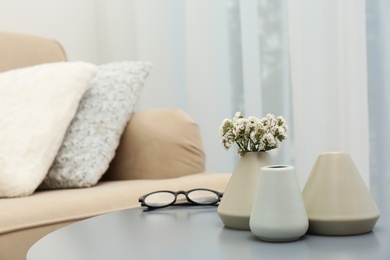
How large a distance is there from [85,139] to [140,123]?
0.17 m

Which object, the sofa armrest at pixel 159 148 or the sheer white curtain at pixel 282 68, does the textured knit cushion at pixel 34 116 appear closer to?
the sofa armrest at pixel 159 148

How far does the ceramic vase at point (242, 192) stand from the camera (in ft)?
2.49

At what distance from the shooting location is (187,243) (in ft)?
2.35

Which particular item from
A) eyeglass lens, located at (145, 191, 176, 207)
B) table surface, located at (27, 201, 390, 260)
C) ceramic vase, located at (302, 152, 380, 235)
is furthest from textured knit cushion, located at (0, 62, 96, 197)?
ceramic vase, located at (302, 152, 380, 235)

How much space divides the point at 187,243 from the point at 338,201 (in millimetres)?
188

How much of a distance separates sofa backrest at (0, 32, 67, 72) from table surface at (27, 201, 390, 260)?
1.02 meters

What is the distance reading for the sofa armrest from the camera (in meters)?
1.60

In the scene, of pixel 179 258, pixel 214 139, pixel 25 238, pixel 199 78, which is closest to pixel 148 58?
pixel 199 78

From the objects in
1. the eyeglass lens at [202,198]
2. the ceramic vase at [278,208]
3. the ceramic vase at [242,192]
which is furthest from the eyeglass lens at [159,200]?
the ceramic vase at [278,208]

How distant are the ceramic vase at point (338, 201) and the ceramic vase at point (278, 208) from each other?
0.10 feet

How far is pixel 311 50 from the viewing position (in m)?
1.79

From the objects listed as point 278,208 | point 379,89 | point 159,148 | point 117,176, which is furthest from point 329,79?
point 278,208

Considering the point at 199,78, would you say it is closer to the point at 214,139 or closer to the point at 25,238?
the point at 214,139

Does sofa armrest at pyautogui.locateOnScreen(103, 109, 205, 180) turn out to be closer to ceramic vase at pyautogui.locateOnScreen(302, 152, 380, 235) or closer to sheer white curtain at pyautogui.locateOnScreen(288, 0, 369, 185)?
sheer white curtain at pyautogui.locateOnScreen(288, 0, 369, 185)
